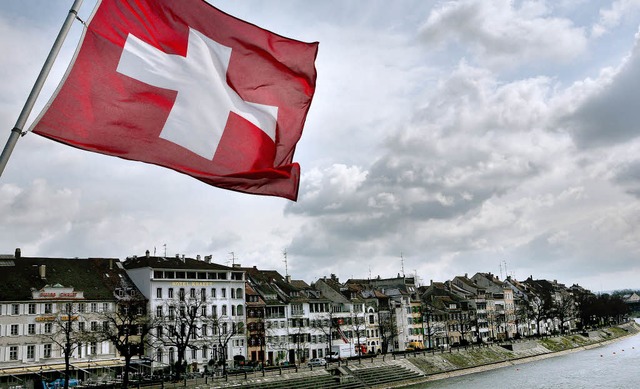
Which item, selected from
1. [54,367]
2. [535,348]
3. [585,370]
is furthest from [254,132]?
[535,348]

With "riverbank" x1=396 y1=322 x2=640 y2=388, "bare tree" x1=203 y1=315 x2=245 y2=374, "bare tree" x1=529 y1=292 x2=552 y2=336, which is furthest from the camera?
"bare tree" x1=529 y1=292 x2=552 y2=336

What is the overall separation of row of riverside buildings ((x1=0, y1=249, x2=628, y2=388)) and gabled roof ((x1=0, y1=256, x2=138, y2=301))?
0.11 metres

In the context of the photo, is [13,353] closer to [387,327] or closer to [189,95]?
[387,327]

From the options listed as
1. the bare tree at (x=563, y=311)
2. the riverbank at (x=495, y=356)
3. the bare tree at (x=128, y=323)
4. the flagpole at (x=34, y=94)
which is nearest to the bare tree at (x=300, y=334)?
the riverbank at (x=495, y=356)

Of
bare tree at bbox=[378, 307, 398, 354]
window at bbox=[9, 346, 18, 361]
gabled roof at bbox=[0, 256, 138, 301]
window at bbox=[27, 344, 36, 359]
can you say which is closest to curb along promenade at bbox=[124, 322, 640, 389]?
bare tree at bbox=[378, 307, 398, 354]

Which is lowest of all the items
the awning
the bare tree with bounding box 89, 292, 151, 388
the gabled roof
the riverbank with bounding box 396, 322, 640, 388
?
the riverbank with bounding box 396, 322, 640, 388

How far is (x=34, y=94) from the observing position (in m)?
9.01

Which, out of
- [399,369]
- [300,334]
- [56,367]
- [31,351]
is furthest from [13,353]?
[399,369]

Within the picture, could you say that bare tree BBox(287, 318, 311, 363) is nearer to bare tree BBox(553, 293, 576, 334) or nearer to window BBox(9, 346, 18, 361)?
window BBox(9, 346, 18, 361)

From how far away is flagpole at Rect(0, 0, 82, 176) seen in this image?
888cm

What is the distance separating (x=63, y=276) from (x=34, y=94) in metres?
72.6

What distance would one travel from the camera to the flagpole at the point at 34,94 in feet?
29.1

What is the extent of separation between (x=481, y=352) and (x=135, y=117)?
102m

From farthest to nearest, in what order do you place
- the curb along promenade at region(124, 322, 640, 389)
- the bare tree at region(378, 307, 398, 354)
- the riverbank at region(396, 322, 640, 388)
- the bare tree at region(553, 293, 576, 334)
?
the bare tree at region(553, 293, 576, 334)
the bare tree at region(378, 307, 398, 354)
the riverbank at region(396, 322, 640, 388)
the curb along promenade at region(124, 322, 640, 389)
